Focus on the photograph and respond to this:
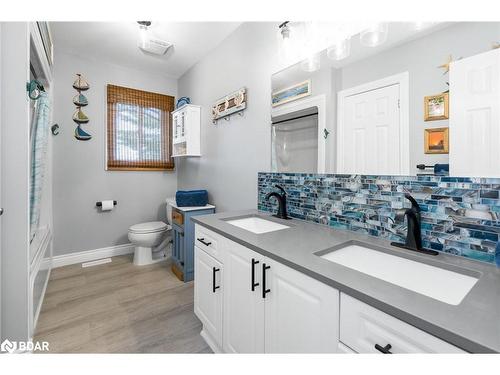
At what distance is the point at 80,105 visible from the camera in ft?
9.25

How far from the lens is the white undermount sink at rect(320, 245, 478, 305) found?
787 millimetres

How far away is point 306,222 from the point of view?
5.07ft

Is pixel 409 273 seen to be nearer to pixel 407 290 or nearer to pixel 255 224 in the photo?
pixel 407 290

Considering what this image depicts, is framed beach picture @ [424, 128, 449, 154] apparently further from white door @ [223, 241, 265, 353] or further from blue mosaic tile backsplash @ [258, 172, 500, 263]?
white door @ [223, 241, 265, 353]

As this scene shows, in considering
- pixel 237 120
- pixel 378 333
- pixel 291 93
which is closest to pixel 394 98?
pixel 291 93

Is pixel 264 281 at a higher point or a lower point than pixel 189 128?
lower

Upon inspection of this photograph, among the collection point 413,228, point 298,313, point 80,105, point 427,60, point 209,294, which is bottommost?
point 209,294

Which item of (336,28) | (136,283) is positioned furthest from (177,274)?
(336,28)

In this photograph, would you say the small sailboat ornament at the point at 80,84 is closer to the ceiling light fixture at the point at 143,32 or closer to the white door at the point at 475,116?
the ceiling light fixture at the point at 143,32

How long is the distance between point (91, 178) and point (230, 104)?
2.03 metres

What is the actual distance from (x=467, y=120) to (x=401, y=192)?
1.20 feet

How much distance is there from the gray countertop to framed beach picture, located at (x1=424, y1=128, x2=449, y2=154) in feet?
1.41

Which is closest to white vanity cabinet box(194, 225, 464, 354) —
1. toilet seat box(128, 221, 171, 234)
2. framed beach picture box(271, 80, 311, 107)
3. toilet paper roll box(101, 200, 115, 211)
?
framed beach picture box(271, 80, 311, 107)

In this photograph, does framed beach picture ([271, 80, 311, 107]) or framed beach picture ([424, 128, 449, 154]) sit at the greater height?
framed beach picture ([271, 80, 311, 107])
